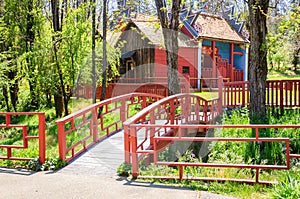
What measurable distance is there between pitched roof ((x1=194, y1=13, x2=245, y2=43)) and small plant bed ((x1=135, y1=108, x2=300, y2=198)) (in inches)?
401

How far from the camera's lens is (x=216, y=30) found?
21.2 meters

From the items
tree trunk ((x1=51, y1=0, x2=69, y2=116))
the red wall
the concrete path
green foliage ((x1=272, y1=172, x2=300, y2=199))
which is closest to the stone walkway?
the concrete path

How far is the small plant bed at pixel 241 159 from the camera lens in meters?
4.49

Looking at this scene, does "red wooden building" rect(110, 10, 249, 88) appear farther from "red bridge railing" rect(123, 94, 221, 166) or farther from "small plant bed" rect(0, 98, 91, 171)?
"red bridge railing" rect(123, 94, 221, 166)

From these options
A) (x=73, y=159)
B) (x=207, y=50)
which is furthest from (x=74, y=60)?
(x=207, y=50)

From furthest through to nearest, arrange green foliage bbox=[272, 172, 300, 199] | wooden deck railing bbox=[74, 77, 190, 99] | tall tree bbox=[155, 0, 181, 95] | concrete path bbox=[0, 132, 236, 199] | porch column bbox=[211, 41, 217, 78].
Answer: porch column bbox=[211, 41, 217, 78], wooden deck railing bbox=[74, 77, 190, 99], tall tree bbox=[155, 0, 181, 95], concrete path bbox=[0, 132, 236, 199], green foliage bbox=[272, 172, 300, 199]

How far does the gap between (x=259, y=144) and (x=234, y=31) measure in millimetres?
16457

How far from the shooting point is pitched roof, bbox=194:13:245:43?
64.5 ft

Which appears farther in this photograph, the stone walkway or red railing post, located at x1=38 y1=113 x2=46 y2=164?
red railing post, located at x1=38 y1=113 x2=46 y2=164

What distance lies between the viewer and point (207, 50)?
2133 centimetres

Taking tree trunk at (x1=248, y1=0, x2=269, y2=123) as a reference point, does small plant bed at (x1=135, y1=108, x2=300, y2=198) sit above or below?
below

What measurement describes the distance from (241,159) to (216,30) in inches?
611

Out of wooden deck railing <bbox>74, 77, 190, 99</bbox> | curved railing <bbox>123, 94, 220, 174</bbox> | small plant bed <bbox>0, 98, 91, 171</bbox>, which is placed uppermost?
wooden deck railing <bbox>74, 77, 190, 99</bbox>

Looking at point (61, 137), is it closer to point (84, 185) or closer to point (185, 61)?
point (84, 185)
